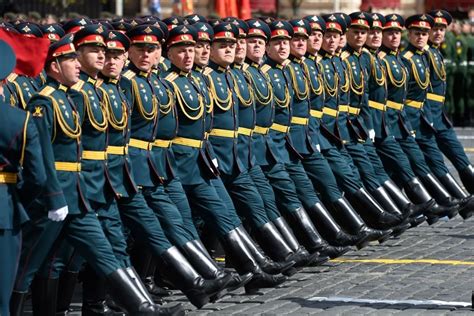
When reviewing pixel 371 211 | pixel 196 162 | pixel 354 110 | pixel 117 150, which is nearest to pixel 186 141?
pixel 196 162

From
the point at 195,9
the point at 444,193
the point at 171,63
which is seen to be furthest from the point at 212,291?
the point at 195,9

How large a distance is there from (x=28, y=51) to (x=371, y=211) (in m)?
4.41

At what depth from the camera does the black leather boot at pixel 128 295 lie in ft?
35.7

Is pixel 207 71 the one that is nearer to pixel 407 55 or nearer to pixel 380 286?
pixel 380 286

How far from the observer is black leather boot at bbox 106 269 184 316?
10.9 m

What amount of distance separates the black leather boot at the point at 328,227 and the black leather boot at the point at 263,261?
1.09 meters

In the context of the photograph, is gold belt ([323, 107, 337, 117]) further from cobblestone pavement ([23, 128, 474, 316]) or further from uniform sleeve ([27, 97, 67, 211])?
uniform sleeve ([27, 97, 67, 211])

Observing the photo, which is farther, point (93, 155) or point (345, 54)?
point (345, 54)

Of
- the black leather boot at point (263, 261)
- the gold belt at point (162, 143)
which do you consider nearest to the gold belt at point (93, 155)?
the gold belt at point (162, 143)

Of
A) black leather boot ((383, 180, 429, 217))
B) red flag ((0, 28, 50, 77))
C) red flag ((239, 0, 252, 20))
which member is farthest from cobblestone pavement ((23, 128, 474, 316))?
red flag ((239, 0, 252, 20))

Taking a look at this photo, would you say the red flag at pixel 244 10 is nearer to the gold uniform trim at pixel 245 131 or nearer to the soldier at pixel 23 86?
the gold uniform trim at pixel 245 131

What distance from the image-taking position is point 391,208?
15383 mm

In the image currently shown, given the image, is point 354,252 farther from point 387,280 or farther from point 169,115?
point 169,115

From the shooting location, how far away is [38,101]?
1082 centimetres
